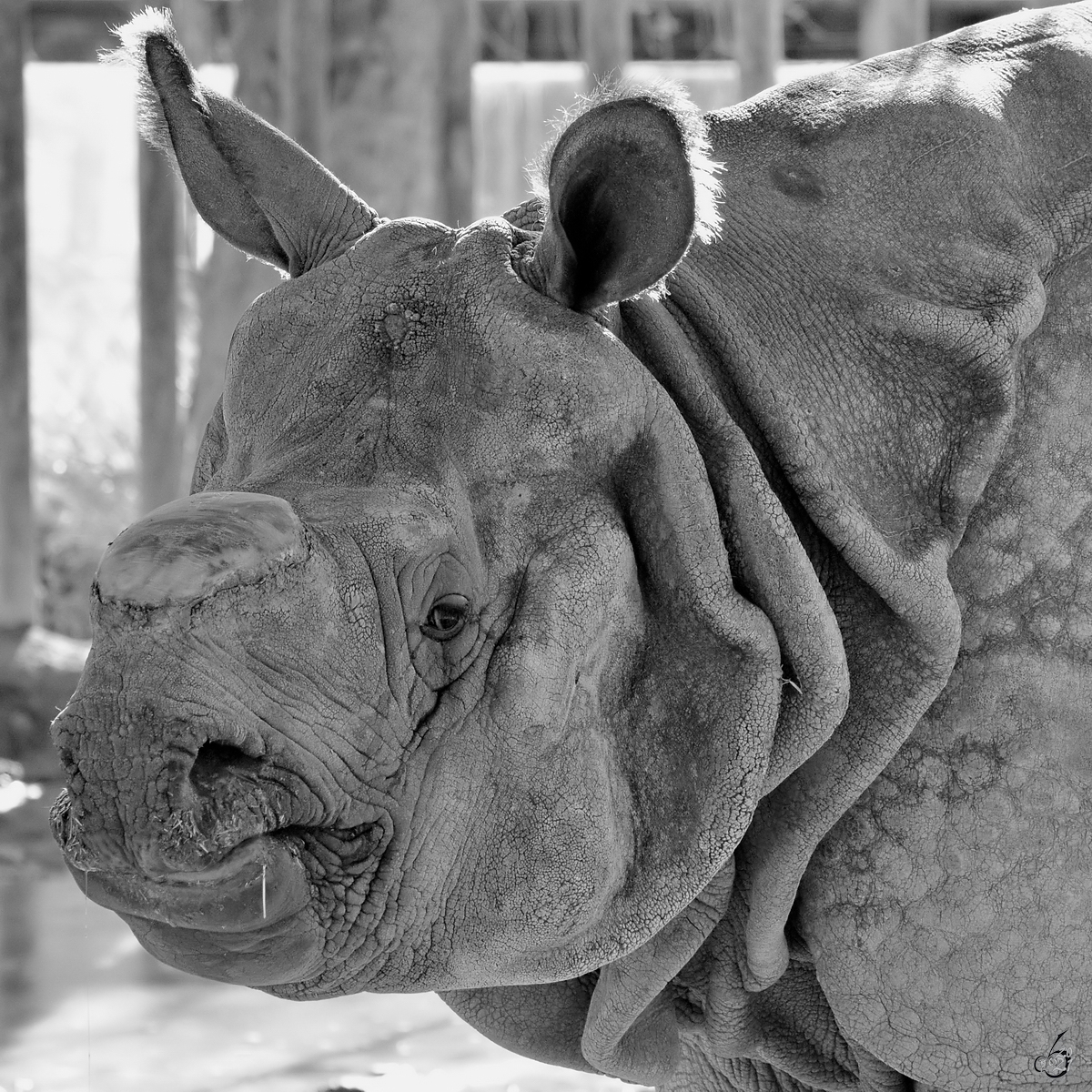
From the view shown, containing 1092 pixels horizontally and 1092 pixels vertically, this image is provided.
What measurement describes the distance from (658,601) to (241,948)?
2.37ft

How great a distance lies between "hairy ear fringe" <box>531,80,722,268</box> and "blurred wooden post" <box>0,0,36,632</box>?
6.20m

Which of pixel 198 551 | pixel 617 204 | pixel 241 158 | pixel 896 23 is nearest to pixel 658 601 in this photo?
pixel 617 204

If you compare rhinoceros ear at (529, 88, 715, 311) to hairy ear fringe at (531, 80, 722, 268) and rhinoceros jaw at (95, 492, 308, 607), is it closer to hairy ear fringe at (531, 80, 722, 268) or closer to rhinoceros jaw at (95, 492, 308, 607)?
hairy ear fringe at (531, 80, 722, 268)

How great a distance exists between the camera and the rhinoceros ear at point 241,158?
8.66ft

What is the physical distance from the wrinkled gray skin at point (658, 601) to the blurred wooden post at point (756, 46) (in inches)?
197

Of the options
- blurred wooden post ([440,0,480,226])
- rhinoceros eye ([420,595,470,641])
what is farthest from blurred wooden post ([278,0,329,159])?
rhinoceros eye ([420,595,470,641])

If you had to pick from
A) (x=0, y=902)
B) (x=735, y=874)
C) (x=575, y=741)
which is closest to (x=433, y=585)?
(x=575, y=741)

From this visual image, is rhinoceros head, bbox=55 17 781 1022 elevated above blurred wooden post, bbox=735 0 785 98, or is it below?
below

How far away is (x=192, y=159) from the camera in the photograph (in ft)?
8.84

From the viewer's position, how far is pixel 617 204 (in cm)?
234

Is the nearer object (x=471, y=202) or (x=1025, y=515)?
(x=1025, y=515)

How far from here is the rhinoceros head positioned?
6.62 ft

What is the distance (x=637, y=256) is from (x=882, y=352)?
48 centimetres

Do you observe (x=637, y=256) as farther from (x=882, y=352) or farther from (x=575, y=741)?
(x=575, y=741)
